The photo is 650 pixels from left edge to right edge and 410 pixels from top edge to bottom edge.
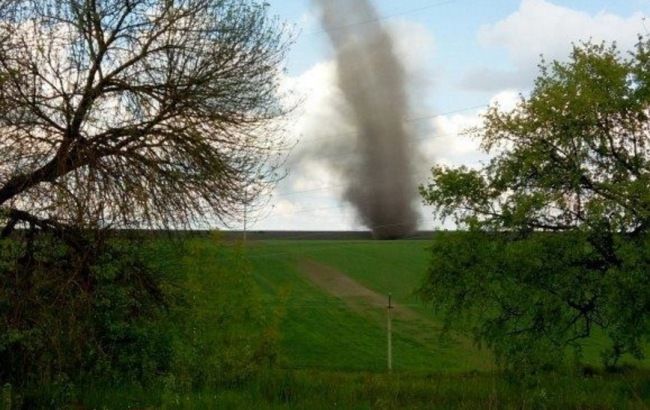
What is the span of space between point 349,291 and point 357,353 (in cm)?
1648

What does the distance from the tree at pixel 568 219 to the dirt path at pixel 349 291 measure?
3083 cm

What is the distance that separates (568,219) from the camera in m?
25.0

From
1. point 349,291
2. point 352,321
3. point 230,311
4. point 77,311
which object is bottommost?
point 352,321

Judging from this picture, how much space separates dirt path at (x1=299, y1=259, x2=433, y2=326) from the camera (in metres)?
58.8

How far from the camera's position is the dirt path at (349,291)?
5881 centimetres

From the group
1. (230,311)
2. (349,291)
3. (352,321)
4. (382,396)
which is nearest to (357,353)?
(352,321)

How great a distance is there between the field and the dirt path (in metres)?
0.08

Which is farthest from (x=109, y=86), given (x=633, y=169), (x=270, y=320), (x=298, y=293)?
(x=298, y=293)

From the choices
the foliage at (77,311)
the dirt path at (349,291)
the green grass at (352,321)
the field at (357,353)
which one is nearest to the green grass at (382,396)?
the field at (357,353)

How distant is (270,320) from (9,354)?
18.9m

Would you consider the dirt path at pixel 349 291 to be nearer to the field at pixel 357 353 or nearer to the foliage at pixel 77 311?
the field at pixel 357 353

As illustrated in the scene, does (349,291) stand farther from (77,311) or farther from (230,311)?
(77,311)

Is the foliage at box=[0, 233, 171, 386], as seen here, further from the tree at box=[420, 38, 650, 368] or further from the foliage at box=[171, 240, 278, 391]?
the tree at box=[420, 38, 650, 368]

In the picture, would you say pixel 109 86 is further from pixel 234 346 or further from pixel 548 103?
pixel 234 346
